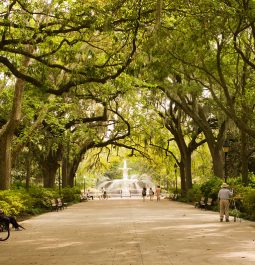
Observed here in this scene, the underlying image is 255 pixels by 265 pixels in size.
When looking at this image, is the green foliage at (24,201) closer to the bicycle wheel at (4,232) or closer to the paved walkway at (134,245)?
the paved walkway at (134,245)

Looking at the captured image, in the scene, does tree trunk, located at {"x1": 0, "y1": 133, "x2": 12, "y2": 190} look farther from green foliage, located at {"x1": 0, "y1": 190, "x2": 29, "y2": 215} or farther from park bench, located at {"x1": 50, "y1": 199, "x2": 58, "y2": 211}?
park bench, located at {"x1": 50, "y1": 199, "x2": 58, "y2": 211}

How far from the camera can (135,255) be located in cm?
1045

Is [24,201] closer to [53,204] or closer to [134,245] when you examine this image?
[53,204]

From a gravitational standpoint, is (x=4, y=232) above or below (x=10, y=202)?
below

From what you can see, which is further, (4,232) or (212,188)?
(212,188)

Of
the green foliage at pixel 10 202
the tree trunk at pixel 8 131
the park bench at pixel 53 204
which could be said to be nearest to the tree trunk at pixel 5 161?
the tree trunk at pixel 8 131

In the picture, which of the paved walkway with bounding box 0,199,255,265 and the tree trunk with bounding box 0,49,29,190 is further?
the tree trunk with bounding box 0,49,29,190

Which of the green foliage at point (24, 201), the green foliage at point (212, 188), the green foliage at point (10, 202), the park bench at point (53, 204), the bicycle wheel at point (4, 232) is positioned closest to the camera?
the bicycle wheel at point (4, 232)

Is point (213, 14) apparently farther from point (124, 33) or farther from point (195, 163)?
point (195, 163)

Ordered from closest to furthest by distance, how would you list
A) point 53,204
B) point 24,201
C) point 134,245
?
point 134,245, point 24,201, point 53,204

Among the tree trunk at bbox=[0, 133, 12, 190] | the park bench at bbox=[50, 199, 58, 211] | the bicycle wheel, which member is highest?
the tree trunk at bbox=[0, 133, 12, 190]

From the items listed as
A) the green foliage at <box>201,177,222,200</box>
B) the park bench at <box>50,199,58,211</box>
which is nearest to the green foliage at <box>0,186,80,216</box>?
the park bench at <box>50,199,58,211</box>

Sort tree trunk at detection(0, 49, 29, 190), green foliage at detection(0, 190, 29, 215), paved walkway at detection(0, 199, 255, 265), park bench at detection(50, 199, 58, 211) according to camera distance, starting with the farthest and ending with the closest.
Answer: park bench at detection(50, 199, 58, 211), tree trunk at detection(0, 49, 29, 190), green foliage at detection(0, 190, 29, 215), paved walkway at detection(0, 199, 255, 265)

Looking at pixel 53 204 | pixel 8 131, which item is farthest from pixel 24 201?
pixel 53 204
